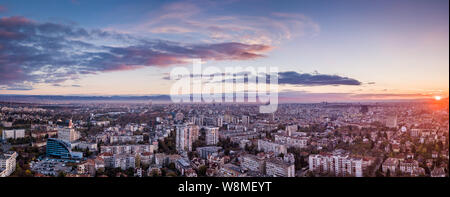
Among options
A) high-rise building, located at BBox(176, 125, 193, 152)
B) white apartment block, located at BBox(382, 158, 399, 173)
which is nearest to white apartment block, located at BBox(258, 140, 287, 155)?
high-rise building, located at BBox(176, 125, 193, 152)

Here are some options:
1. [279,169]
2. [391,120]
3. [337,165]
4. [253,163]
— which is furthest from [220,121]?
[391,120]

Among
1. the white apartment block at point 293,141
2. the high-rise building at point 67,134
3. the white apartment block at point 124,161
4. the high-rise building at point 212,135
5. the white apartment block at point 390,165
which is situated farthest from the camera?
the high-rise building at point 212,135

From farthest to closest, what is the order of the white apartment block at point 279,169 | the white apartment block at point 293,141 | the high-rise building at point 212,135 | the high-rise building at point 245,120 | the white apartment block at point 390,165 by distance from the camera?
the high-rise building at point 245,120 < the high-rise building at point 212,135 < the white apartment block at point 293,141 < the white apartment block at point 279,169 < the white apartment block at point 390,165

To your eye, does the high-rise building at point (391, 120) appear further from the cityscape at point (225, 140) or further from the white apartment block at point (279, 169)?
the white apartment block at point (279, 169)

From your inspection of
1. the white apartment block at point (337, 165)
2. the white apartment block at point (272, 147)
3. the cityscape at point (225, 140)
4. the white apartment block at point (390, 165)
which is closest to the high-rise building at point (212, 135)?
the cityscape at point (225, 140)

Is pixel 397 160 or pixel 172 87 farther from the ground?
pixel 172 87

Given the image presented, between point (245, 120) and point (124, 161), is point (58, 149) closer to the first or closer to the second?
point (124, 161)

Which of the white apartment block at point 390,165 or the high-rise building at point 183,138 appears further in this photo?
the high-rise building at point 183,138

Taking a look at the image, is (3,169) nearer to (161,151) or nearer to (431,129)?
(161,151)
